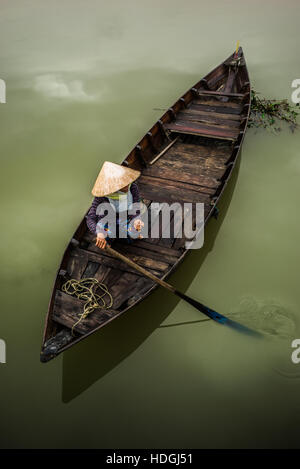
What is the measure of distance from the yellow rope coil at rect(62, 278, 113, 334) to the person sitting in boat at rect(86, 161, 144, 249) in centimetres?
60

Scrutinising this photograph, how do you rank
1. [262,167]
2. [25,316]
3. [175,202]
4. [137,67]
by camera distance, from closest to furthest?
[25,316], [175,202], [262,167], [137,67]

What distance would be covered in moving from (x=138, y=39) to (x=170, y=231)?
9.22 metres

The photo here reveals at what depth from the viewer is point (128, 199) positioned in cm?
437

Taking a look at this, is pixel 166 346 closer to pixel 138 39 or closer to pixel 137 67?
pixel 137 67

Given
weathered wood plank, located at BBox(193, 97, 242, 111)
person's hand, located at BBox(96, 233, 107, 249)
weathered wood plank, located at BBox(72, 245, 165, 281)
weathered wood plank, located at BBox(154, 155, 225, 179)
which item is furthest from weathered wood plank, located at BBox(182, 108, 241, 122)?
person's hand, located at BBox(96, 233, 107, 249)

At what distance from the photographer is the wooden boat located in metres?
4.12

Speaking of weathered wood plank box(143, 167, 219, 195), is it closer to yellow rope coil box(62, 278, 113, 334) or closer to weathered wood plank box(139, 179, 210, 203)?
weathered wood plank box(139, 179, 210, 203)

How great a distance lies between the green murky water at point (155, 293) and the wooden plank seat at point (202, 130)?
0.80 meters

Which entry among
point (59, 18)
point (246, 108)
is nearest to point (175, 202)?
point (246, 108)

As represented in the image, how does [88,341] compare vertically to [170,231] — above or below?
below

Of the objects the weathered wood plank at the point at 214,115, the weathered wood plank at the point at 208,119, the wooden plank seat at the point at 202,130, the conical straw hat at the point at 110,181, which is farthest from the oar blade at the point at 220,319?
the weathered wood plank at the point at 214,115

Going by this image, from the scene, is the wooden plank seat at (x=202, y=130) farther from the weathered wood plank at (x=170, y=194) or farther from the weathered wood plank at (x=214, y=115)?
the weathered wood plank at (x=170, y=194)

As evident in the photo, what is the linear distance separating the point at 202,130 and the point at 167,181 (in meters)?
1.68

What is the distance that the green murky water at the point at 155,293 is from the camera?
3.97m
